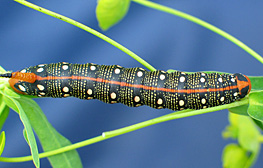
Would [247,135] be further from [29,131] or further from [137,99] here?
[29,131]

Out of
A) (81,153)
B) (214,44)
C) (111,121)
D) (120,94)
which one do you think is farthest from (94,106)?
(120,94)

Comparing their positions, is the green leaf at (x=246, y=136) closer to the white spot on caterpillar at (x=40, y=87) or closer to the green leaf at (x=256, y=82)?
the green leaf at (x=256, y=82)

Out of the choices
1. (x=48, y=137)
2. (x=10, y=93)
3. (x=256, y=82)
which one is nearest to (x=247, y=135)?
(x=256, y=82)

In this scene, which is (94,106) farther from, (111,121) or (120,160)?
(120,160)

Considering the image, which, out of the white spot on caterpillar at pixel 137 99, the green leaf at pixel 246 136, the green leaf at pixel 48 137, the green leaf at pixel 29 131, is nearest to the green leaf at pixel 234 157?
the green leaf at pixel 246 136

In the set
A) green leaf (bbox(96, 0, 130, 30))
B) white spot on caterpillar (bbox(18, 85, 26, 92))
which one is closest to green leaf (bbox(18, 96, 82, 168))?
white spot on caterpillar (bbox(18, 85, 26, 92))

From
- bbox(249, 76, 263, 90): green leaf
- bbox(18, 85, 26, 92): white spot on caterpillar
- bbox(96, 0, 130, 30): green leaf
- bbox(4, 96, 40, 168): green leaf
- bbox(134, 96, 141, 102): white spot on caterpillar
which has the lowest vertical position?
bbox(4, 96, 40, 168): green leaf

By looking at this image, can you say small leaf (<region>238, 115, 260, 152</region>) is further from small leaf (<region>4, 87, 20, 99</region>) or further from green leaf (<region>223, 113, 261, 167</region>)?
small leaf (<region>4, 87, 20, 99</region>)
